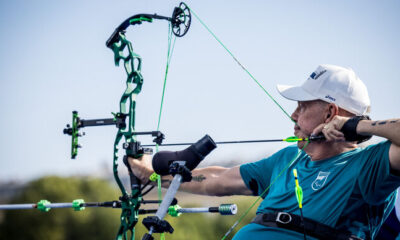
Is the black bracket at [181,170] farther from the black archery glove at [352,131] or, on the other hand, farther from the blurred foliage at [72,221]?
the blurred foliage at [72,221]

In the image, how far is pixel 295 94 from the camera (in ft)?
8.50

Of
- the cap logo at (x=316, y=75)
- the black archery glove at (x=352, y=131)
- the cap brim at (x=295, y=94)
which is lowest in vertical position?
the black archery glove at (x=352, y=131)

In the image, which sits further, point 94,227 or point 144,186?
point 94,227

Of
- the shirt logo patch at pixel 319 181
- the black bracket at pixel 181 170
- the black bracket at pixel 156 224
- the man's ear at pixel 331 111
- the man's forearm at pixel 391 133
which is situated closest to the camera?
the black bracket at pixel 156 224

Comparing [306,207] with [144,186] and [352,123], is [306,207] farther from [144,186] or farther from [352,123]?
[144,186]

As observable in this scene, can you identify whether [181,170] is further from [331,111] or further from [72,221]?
[72,221]

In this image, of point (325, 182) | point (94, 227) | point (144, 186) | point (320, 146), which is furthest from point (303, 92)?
point (94, 227)

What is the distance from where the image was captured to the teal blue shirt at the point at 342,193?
214 centimetres

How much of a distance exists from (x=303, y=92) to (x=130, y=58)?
49.2 inches

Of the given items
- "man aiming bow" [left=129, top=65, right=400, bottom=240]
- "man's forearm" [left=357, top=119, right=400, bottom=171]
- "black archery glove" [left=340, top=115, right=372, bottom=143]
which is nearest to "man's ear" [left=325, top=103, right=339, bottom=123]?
"man aiming bow" [left=129, top=65, right=400, bottom=240]

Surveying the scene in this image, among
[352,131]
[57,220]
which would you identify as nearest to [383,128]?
[352,131]

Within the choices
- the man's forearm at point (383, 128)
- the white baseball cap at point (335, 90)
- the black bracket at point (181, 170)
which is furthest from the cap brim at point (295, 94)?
the black bracket at point (181, 170)

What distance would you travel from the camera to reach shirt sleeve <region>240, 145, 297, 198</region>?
9.16ft

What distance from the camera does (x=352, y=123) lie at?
7.20 feet
